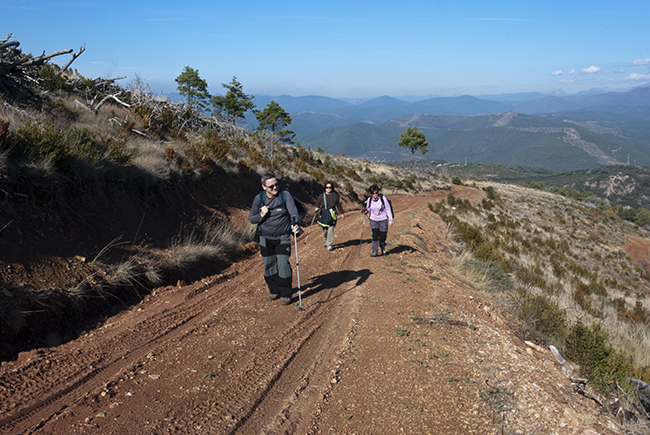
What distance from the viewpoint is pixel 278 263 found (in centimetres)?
610

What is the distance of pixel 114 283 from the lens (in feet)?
19.6

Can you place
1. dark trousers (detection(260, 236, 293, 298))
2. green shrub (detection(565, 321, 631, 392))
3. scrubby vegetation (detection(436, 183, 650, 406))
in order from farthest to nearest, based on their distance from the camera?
1. scrubby vegetation (detection(436, 183, 650, 406))
2. dark trousers (detection(260, 236, 293, 298))
3. green shrub (detection(565, 321, 631, 392))

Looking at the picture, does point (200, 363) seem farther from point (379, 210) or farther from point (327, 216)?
point (379, 210)

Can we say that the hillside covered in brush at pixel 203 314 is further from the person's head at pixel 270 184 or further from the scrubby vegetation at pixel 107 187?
the person's head at pixel 270 184

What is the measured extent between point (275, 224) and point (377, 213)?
4132mm

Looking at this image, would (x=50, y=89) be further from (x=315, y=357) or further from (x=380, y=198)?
(x=315, y=357)

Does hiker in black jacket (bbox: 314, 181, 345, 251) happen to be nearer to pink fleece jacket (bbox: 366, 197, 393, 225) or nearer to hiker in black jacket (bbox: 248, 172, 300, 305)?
pink fleece jacket (bbox: 366, 197, 393, 225)

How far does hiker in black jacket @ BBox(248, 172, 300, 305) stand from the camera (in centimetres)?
582

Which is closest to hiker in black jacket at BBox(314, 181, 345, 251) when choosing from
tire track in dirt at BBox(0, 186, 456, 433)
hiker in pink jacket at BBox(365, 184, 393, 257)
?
hiker in pink jacket at BBox(365, 184, 393, 257)

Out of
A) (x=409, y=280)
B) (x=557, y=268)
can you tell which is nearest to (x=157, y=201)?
(x=409, y=280)

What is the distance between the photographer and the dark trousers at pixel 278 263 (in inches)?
237

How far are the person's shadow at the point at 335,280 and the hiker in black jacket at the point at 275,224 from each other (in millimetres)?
960

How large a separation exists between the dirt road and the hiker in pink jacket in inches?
116

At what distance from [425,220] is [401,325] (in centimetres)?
1235
